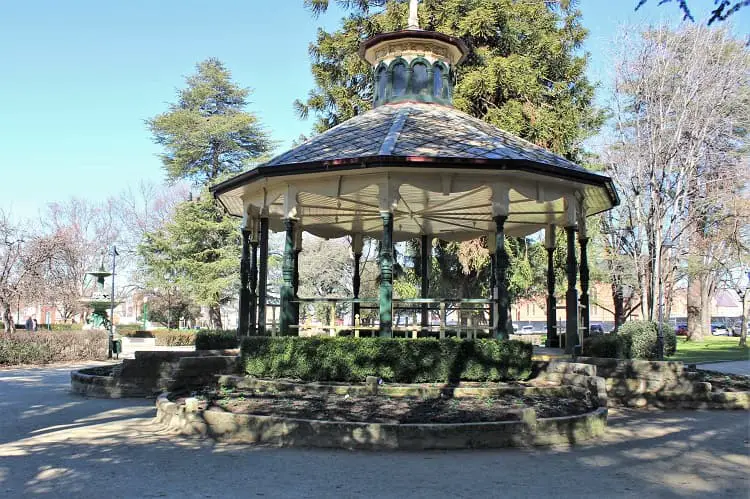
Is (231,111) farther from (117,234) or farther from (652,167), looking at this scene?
(652,167)

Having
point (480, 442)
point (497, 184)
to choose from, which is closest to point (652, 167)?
point (497, 184)

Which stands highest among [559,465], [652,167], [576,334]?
[652,167]

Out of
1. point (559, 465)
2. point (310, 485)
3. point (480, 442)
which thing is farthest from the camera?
point (480, 442)

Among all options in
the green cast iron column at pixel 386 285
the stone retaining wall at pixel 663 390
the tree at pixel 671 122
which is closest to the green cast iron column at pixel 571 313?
the stone retaining wall at pixel 663 390

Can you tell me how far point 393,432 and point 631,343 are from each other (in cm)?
883

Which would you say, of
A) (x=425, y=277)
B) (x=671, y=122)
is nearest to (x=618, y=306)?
(x=671, y=122)

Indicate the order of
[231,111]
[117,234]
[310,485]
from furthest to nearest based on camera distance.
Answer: [117,234] < [231,111] < [310,485]

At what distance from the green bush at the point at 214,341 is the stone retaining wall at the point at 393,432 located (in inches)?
305

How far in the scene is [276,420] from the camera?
8.50m

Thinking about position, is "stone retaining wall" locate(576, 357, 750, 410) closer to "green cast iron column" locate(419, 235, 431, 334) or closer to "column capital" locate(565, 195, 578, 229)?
"column capital" locate(565, 195, 578, 229)

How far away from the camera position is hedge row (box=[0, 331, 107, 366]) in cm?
2239

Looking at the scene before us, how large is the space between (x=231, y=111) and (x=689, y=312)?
3723 cm

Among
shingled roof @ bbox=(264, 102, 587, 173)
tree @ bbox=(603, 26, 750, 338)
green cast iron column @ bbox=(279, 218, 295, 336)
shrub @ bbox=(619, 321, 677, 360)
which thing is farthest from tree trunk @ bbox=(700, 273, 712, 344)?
green cast iron column @ bbox=(279, 218, 295, 336)

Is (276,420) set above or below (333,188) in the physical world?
below
